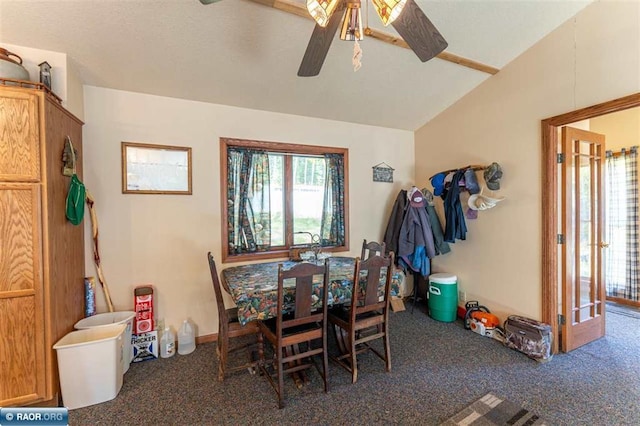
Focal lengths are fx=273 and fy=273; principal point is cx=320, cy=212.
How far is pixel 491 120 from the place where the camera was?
10.2 feet

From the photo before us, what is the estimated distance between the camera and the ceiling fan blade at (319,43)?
4.98 ft

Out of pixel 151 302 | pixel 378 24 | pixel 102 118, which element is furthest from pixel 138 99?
pixel 378 24

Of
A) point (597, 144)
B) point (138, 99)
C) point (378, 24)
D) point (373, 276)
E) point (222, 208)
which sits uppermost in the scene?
point (378, 24)

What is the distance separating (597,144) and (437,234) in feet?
5.96

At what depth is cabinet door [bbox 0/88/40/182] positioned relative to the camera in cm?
178

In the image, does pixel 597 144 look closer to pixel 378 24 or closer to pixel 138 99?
pixel 378 24

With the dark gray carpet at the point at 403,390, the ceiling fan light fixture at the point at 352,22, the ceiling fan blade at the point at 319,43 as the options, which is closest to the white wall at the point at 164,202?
the dark gray carpet at the point at 403,390

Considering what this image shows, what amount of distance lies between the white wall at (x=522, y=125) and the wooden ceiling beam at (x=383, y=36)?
0.96 feet

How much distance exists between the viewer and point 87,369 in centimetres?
195

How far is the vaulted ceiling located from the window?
54cm

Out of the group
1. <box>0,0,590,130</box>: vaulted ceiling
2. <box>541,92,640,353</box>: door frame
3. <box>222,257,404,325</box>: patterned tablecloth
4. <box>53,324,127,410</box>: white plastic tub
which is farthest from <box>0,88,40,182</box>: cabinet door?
<box>541,92,640,353</box>: door frame

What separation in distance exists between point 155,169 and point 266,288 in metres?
1.72

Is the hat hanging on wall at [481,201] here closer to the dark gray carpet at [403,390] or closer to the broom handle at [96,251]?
the dark gray carpet at [403,390]

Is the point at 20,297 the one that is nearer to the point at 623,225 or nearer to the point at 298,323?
the point at 298,323
